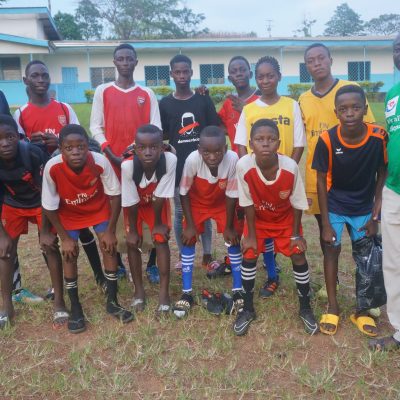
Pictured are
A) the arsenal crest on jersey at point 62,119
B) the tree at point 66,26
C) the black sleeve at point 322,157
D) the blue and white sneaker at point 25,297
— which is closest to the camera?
the black sleeve at point 322,157

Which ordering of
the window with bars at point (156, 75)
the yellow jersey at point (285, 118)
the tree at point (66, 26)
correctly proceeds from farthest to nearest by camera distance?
the tree at point (66, 26), the window with bars at point (156, 75), the yellow jersey at point (285, 118)

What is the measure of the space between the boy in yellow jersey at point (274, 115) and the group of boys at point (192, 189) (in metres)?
0.10

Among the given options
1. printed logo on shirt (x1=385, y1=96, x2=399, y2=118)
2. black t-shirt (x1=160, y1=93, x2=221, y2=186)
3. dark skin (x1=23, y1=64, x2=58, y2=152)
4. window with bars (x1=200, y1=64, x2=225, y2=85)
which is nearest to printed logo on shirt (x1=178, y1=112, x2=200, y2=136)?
black t-shirt (x1=160, y1=93, x2=221, y2=186)

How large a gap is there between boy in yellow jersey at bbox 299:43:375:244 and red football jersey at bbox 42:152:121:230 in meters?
1.48

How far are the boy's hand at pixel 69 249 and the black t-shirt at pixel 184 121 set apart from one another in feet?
3.51

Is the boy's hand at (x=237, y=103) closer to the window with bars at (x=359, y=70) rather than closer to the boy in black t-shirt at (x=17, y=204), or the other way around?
the boy in black t-shirt at (x=17, y=204)

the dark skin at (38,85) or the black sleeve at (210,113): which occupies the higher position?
the dark skin at (38,85)

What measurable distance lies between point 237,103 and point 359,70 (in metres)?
25.7

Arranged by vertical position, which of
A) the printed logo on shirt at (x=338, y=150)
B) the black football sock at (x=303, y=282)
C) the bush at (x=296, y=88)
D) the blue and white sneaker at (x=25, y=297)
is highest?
the bush at (x=296, y=88)

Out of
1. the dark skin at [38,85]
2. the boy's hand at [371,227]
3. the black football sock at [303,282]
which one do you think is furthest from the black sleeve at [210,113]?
the boy's hand at [371,227]

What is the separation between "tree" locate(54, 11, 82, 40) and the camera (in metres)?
38.5

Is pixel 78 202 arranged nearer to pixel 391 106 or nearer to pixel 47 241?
pixel 47 241

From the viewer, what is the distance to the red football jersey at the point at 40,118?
3.78 metres

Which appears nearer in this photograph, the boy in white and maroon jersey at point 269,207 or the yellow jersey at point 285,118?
the boy in white and maroon jersey at point 269,207
